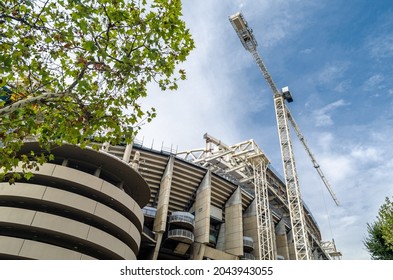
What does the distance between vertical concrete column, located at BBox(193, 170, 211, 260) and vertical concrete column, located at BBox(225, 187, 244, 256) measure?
4875mm

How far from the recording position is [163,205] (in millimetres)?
34531

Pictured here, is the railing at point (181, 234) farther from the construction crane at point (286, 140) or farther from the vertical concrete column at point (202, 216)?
the construction crane at point (286, 140)

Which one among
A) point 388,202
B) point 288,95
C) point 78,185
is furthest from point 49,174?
point 288,95

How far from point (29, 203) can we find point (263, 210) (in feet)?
103

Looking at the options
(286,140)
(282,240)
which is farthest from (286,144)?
(282,240)

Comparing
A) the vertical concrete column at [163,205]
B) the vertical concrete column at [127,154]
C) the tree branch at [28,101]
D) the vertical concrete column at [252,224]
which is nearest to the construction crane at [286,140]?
the vertical concrete column at [252,224]

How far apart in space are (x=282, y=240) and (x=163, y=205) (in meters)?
27.5

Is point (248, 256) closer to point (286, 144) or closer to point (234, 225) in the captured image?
point (234, 225)

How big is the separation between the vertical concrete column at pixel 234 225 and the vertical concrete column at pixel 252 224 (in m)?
4.89

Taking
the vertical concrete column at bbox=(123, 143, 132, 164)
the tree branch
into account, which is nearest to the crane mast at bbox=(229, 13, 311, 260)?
the vertical concrete column at bbox=(123, 143, 132, 164)

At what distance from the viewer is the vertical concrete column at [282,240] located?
49656 mm

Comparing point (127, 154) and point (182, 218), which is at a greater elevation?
point (127, 154)

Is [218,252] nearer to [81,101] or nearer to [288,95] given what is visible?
[81,101]
